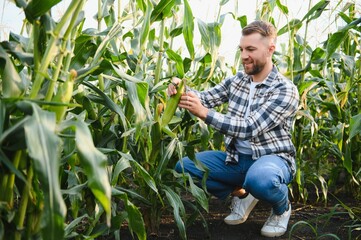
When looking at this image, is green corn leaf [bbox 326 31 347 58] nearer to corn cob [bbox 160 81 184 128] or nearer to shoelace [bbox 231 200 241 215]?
corn cob [bbox 160 81 184 128]

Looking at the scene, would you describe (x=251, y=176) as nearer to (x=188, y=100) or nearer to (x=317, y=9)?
(x=188, y=100)

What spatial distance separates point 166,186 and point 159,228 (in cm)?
44

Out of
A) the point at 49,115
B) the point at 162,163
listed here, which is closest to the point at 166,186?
the point at 162,163

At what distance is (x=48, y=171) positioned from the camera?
1.09 metres

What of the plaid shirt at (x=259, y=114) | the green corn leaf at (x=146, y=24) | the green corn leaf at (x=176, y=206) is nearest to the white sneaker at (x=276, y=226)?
the plaid shirt at (x=259, y=114)

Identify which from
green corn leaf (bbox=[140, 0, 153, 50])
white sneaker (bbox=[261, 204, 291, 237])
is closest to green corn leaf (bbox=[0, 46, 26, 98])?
green corn leaf (bbox=[140, 0, 153, 50])

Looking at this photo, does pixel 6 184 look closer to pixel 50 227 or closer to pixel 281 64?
pixel 50 227

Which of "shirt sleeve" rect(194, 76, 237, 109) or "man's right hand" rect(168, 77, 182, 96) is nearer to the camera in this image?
"man's right hand" rect(168, 77, 182, 96)

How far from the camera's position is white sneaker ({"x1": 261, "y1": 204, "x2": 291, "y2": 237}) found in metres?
2.73

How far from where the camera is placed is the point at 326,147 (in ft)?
11.2

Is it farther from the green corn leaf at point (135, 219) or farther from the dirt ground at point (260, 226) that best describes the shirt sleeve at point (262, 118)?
the green corn leaf at point (135, 219)

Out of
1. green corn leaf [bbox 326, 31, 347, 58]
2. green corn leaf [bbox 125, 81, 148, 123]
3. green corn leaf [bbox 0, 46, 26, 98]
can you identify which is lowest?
green corn leaf [bbox 125, 81, 148, 123]

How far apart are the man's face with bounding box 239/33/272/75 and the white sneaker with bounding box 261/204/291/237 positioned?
0.89 m

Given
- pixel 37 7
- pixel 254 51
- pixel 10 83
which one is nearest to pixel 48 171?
pixel 10 83
